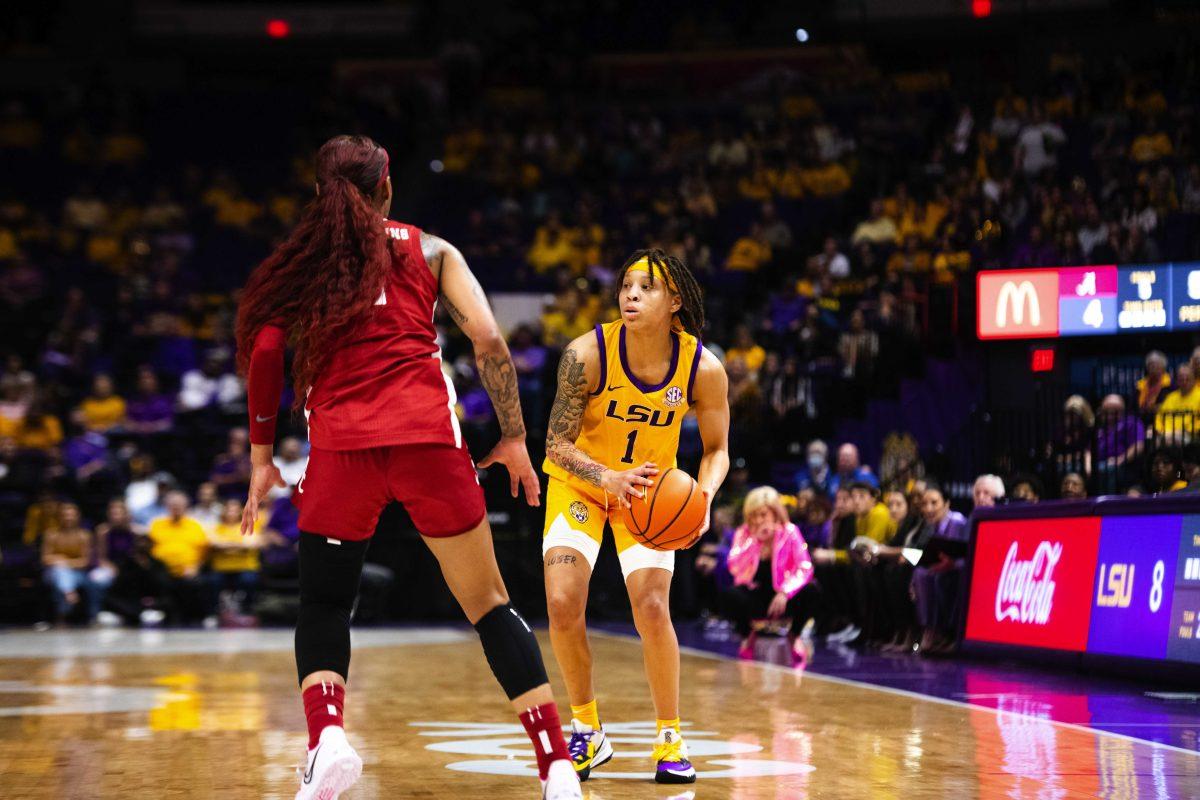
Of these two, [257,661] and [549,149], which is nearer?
[257,661]

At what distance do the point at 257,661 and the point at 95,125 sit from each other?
58.9ft

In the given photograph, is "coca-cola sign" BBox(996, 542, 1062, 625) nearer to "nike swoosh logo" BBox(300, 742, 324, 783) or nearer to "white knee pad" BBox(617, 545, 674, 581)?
"white knee pad" BBox(617, 545, 674, 581)

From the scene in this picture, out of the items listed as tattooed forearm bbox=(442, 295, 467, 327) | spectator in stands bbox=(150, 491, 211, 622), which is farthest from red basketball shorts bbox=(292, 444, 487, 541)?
spectator in stands bbox=(150, 491, 211, 622)

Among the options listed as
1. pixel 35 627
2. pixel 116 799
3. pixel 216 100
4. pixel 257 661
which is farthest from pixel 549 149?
pixel 116 799

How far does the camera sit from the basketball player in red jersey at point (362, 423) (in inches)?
184

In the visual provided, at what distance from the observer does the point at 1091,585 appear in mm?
10242

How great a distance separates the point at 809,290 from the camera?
2075cm

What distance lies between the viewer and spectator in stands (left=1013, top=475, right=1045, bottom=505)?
476 inches

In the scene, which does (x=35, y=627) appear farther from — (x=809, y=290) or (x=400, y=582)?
(x=809, y=290)

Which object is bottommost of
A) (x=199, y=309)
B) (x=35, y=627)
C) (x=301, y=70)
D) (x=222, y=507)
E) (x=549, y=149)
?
(x=35, y=627)

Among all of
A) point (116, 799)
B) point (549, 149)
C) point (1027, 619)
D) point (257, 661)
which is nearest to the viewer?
point (116, 799)

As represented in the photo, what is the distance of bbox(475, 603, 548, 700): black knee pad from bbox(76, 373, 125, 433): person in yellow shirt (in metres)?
15.4

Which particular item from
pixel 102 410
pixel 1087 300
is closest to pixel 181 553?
pixel 102 410

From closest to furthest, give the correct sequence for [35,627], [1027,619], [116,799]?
[116,799] → [1027,619] → [35,627]
